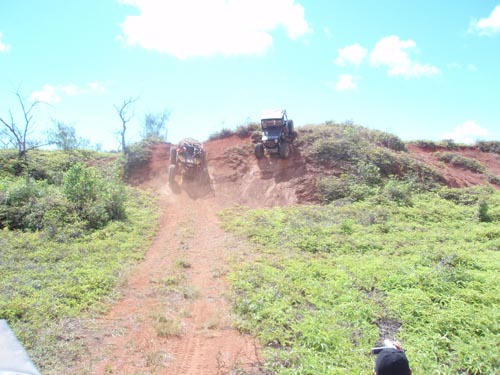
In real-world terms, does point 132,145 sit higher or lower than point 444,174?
higher

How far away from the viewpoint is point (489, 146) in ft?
90.4

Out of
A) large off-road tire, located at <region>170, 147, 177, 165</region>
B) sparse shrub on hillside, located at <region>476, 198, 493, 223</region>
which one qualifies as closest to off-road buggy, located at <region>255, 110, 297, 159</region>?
large off-road tire, located at <region>170, 147, 177, 165</region>

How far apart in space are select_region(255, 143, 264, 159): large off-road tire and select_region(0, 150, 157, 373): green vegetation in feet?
18.7

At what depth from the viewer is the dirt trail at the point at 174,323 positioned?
557 cm

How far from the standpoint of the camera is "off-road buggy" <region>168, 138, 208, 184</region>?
60.5 ft

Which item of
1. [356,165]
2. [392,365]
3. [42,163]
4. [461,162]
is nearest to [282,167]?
[356,165]

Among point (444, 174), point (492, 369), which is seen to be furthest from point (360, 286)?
point (444, 174)

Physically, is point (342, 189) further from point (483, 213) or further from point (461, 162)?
point (461, 162)

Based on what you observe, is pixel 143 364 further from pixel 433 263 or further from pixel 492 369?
pixel 433 263

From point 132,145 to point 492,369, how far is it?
1927 cm

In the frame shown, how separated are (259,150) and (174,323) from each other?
13302mm

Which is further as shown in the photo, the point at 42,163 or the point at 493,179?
the point at 493,179

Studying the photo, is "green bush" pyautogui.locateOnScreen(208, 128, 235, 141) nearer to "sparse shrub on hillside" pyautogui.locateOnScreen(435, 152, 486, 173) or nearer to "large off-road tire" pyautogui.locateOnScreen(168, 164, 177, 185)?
"large off-road tire" pyautogui.locateOnScreen(168, 164, 177, 185)

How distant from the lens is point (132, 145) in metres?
21.2
